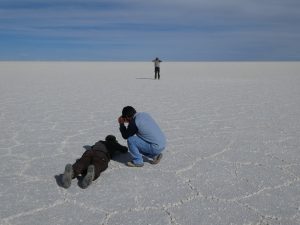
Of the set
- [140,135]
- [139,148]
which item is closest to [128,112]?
[140,135]

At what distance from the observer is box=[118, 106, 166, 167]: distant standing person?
434 centimetres

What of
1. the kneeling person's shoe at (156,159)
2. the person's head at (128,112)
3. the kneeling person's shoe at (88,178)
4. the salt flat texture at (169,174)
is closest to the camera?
the salt flat texture at (169,174)

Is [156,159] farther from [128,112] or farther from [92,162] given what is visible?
[92,162]

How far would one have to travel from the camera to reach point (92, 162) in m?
4.16

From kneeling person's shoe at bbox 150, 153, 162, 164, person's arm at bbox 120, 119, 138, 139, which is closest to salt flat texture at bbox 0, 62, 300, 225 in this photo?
kneeling person's shoe at bbox 150, 153, 162, 164

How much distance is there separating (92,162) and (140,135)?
65 centimetres

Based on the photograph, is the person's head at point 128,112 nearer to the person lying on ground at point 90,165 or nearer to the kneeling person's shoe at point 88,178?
the person lying on ground at point 90,165

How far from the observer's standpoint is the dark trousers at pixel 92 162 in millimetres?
3998

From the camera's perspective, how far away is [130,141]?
14.6 feet

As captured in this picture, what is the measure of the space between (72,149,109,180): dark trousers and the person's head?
0.49m

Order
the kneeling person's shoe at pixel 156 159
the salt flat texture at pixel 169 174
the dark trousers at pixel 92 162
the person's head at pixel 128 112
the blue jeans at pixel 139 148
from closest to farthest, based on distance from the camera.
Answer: the salt flat texture at pixel 169 174 → the dark trousers at pixel 92 162 → the person's head at pixel 128 112 → the blue jeans at pixel 139 148 → the kneeling person's shoe at pixel 156 159

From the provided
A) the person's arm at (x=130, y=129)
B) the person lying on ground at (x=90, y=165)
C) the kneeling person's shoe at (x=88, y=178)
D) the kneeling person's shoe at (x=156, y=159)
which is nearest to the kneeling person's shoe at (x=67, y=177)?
the person lying on ground at (x=90, y=165)

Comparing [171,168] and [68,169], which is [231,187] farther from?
[68,169]

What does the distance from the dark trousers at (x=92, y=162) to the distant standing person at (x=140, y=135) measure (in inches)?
13.6
